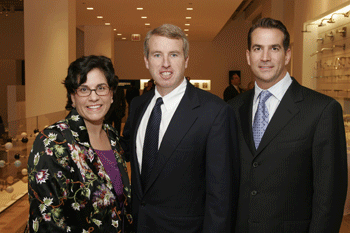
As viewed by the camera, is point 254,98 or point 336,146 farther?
point 254,98

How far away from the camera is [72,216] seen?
1.81 meters

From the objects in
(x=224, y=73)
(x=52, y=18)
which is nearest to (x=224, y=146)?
(x=52, y=18)

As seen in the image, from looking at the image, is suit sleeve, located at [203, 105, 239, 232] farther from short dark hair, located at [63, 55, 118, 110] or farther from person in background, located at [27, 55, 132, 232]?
short dark hair, located at [63, 55, 118, 110]

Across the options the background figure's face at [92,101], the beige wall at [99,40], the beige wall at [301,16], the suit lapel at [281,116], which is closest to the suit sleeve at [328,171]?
the suit lapel at [281,116]

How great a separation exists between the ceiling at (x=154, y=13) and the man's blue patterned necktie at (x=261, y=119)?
9134mm

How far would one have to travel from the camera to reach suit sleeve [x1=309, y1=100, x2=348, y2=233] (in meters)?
1.80

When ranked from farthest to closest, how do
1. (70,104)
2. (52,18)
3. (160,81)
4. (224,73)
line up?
(224,73) → (52,18) → (70,104) → (160,81)

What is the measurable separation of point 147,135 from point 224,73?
66.9 feet

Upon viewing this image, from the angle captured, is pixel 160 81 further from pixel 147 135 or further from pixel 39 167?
pixel 39 167

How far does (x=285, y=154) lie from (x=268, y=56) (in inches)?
20.7

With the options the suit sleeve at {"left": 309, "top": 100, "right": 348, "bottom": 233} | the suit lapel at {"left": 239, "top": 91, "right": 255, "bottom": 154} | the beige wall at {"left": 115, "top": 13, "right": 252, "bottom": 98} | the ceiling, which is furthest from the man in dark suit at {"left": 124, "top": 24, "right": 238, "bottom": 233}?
the beige wall at {"left": 115, "top": 13, "right": 252, "bottom": 98}

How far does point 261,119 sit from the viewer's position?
2.00 meters

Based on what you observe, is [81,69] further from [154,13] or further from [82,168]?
[154,13]

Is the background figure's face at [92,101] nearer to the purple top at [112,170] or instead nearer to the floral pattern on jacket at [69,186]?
the floral pattern on jacket at [69,186]
